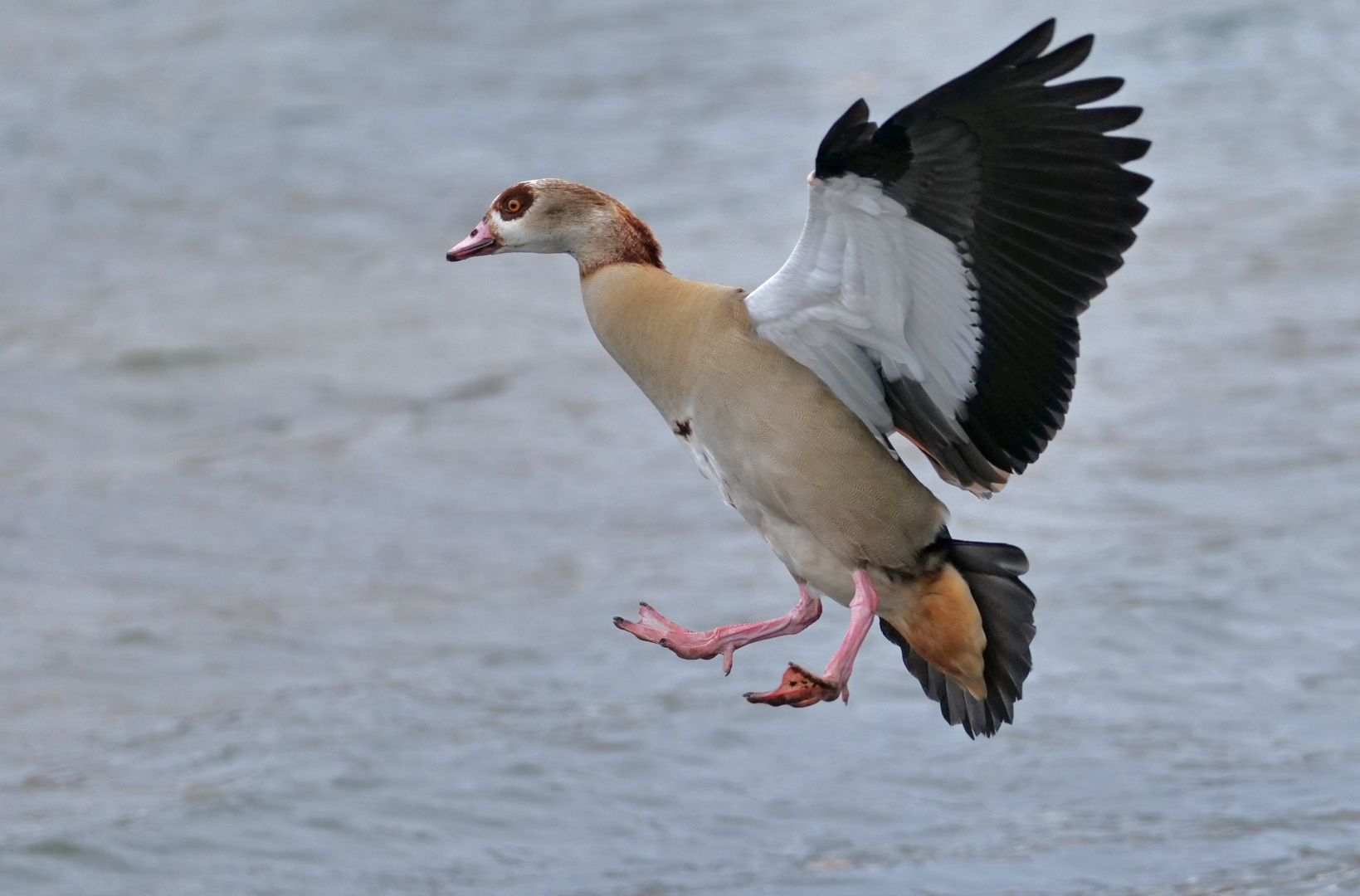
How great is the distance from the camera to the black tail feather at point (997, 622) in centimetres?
548

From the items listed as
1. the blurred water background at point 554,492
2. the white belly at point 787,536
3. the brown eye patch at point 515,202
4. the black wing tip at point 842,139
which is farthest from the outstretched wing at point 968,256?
the blurred water background at point 554,492

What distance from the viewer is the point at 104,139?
1684cm

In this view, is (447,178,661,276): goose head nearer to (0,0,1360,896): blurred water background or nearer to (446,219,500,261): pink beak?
(446,219,500,261): pink beak

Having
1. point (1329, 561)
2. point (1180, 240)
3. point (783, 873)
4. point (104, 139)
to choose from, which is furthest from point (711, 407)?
point (104, 139)

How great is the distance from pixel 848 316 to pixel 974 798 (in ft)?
16.6

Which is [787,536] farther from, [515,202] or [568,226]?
[515,202]

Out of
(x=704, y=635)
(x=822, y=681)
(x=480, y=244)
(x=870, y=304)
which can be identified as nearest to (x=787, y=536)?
(x=704, y=635)

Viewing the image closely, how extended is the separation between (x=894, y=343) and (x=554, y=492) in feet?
24.8

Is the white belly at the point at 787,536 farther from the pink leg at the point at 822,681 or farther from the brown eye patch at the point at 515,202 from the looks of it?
the brown eye patch at the point at 515,202

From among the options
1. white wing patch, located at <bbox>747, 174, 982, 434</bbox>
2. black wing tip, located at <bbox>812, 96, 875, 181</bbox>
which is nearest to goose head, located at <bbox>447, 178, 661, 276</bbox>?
white wing patch, located at <bbox>747, 174, 982, 434</bbox>

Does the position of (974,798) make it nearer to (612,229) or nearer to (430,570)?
(430,570)

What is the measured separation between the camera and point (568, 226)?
5.45 metres

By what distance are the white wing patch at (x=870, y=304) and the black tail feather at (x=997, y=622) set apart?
0.37 metres

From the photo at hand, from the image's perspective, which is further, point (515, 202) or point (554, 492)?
point (554, 492)
